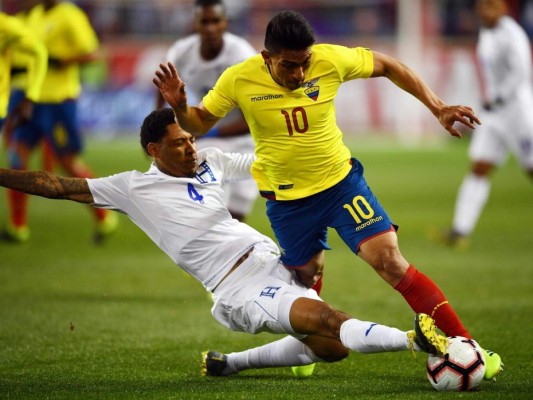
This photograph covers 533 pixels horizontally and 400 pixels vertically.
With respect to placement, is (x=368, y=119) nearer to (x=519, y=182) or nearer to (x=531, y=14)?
(x=531, y=14)

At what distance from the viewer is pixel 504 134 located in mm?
13219

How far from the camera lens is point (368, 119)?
2934 centimetres

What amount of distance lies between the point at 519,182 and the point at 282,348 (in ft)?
50.8

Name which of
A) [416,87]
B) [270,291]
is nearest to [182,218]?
[270,291]

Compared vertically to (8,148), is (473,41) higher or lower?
lower

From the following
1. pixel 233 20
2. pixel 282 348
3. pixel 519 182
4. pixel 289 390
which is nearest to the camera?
pixel 289 390

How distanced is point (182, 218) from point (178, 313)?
9.55 feet

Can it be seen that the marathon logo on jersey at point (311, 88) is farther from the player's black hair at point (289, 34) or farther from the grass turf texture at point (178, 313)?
the grass turf texture at point (178, 313)

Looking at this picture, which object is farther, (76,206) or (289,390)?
(76,206)


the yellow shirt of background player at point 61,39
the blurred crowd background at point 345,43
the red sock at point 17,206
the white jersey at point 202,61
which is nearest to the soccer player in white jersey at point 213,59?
the white jersey at point 202,61

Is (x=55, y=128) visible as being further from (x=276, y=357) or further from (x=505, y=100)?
(x=276, y=357)

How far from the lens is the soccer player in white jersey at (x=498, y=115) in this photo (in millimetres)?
13070

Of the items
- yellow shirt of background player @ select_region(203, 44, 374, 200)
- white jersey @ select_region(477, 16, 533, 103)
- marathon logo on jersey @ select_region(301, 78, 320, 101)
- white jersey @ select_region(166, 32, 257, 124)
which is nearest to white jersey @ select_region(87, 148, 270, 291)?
yellow shirt of background player @ select_region(203, 44, 374, 200)

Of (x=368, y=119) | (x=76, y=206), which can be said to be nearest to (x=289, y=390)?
(x=76, y=206)
